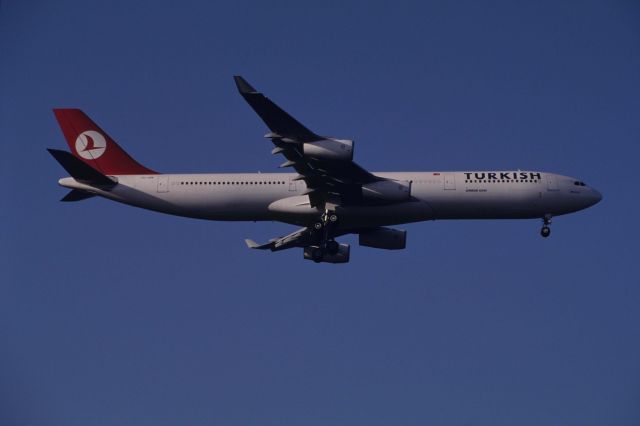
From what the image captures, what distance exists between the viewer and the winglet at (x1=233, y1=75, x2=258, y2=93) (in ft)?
148

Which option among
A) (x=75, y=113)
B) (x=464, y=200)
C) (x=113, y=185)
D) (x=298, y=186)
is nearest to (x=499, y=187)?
(x=464, y=200)

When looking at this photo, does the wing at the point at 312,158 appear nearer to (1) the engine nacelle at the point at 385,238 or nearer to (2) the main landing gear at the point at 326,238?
(2) the main landing gear at the point at 326,238

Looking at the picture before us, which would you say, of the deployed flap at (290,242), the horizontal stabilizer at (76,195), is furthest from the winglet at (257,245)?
the horizontal stabilizer at (76,195)

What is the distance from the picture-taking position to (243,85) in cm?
4528

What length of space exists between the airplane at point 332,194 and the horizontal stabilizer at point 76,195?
2.4 inches

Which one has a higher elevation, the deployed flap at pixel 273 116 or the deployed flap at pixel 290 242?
the deployed flap at pixel 273 116

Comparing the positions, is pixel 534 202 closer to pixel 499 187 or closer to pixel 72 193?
pixel 499 187

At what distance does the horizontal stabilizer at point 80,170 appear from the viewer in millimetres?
51688

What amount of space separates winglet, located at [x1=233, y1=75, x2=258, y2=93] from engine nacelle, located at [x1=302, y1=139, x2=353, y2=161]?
5.23m

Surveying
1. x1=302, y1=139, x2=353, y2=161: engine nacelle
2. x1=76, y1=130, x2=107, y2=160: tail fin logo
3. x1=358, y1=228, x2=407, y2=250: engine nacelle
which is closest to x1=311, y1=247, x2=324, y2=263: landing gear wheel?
x1=358, y1=228, x2=407, y2=250: engine nacelle

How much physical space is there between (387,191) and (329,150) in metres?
5.59

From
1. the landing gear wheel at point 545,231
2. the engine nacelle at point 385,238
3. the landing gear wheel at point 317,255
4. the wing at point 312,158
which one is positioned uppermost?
the wing at point 312,158

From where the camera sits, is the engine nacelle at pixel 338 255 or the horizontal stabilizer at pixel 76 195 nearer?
the horizontal stabilizer at pixel 76 195

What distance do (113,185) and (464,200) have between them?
71.4 ft
